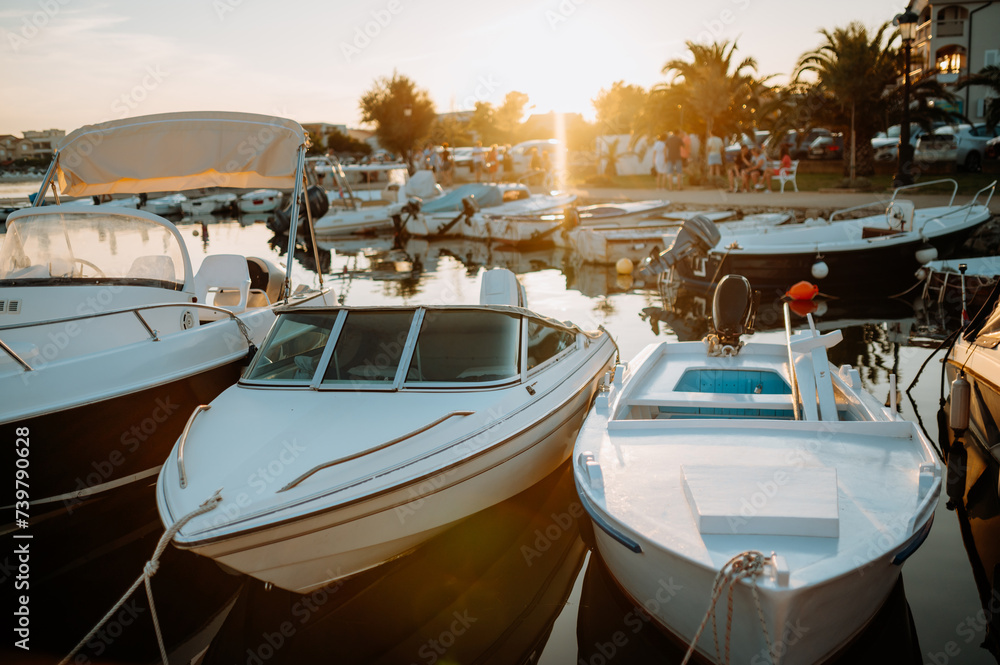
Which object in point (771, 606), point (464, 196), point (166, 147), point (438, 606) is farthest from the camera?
point (464, 196)

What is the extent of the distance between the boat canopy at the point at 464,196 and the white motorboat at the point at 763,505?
69.2 ft

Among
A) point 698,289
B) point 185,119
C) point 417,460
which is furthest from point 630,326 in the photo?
point 417,460

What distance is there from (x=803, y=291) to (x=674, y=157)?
14202 millimetres

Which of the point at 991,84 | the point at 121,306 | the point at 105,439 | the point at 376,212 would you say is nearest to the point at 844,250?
the point at 121,306

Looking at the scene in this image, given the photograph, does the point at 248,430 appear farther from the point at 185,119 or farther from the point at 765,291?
the point at 765,291

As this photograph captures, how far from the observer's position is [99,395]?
556 centimetres

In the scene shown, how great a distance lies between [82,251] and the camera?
6.96 metres

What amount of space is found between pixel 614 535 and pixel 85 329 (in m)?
4.94

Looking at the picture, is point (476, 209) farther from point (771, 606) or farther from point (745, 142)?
point (771, 606)

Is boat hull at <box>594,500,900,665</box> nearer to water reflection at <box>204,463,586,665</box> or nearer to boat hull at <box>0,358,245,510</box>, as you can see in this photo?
water reflection at <box>204,463,586,665</box>

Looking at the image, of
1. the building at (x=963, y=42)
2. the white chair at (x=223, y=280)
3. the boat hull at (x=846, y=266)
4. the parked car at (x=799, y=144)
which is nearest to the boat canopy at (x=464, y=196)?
the parked car at (x=799, y=144)

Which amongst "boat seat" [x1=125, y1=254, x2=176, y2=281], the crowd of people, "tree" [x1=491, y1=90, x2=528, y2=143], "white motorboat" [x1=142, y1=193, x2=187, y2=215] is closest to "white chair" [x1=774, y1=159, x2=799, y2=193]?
the crowd of people

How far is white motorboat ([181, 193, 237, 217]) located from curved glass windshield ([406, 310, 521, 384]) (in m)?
39.9

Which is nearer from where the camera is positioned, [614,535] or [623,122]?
[614,535]
